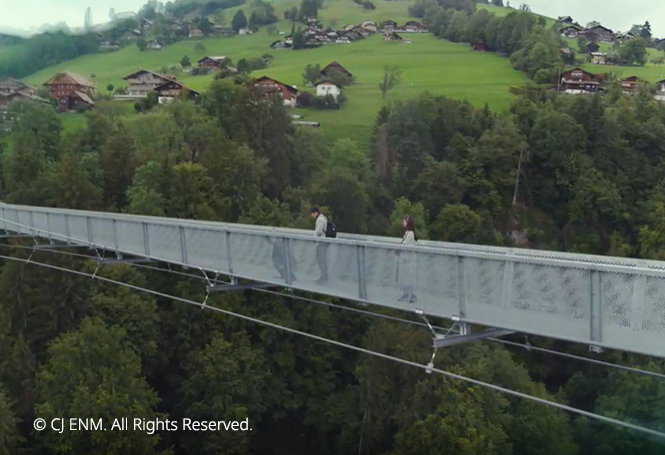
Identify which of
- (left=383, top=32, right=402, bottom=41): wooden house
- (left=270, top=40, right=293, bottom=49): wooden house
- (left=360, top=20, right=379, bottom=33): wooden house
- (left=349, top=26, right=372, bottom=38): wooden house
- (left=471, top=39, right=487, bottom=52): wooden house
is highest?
(left=360, top=20, right=379, bottom=33): wooden house

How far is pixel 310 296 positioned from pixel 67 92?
142 ft

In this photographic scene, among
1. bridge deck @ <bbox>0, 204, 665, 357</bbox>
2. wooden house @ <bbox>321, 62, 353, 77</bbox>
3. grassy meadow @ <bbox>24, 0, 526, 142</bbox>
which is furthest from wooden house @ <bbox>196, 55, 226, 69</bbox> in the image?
bridge deck @ <bbox>0, 204, 665, 357</bbox>

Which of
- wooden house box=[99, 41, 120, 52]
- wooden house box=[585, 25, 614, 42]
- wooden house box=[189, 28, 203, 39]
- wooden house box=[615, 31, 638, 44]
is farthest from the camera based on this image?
wooden house box=[189, 28, 203, 39]

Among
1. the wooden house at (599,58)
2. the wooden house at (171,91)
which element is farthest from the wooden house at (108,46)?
the wooden house at (599,58)

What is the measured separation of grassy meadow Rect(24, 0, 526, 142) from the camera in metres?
72.1

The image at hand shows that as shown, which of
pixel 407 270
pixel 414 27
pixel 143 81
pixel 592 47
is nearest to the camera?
pixel 407 270

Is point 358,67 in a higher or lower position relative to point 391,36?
lower

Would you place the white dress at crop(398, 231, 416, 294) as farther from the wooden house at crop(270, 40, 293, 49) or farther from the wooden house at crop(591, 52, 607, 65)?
the wooden house at crop(270, 40, 293, 49)

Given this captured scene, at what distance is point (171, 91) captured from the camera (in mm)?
74312

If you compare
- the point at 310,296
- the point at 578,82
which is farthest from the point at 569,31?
the point at 310,296

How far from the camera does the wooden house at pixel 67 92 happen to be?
70875 millimetres

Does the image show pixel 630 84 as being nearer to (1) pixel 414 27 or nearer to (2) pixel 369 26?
(1) pixel 414 27

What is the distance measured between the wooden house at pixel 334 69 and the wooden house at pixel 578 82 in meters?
21.6

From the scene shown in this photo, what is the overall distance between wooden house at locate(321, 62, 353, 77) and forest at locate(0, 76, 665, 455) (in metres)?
18.2
